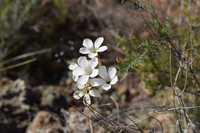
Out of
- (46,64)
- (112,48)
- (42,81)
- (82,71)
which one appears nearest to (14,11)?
(46,64)

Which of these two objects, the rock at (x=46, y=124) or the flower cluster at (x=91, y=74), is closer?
the flower cluster at (x=91, y=74)

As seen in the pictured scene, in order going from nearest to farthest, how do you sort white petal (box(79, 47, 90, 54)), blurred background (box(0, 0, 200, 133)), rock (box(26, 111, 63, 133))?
white petal (box(79, 47, 90, 54)) → rock (box(26, 111, 63, 133)) → blurred background (box(0, 0, 200, 133))

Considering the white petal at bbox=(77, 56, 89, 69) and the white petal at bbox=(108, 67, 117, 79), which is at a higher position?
the white petal at bbox=(77, 56, 89, 69)

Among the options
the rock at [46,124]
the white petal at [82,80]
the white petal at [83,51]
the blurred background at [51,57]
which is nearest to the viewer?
the white petal at [82,80]

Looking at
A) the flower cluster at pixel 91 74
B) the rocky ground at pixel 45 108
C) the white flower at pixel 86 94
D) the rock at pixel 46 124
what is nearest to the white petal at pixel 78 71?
the flower cluster at pixel 91 74

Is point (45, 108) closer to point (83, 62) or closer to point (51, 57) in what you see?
point (51, 57)

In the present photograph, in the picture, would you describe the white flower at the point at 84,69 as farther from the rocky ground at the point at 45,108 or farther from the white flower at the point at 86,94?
the rocky ground at the point at 45,108

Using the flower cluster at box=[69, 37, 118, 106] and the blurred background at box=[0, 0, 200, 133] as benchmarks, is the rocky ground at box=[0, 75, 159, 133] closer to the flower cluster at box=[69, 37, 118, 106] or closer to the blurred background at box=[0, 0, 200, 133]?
the blurred background at box=[0, 0, 200, 133]

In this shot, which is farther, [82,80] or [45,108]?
[45,108]

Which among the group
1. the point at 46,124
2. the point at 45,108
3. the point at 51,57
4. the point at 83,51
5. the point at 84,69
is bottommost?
the point at 46,124

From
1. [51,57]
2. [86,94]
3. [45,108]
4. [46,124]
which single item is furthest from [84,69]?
[51,57]

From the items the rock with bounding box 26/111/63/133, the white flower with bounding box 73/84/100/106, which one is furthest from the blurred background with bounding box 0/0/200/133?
the white flower with bounding box 73/84/100/106
